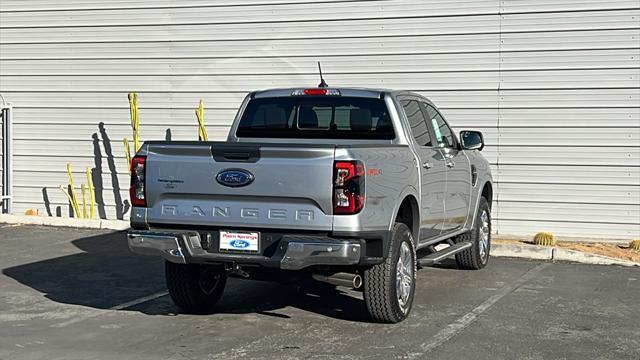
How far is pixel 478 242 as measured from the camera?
409 inches

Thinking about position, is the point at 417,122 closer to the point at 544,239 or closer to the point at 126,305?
the point at 126,305

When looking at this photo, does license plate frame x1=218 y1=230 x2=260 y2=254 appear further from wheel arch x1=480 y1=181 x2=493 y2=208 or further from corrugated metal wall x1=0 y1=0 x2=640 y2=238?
corrugated metal wall x1=0 y1=0 x2=640 y2=238

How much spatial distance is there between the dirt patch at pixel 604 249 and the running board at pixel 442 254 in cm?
262

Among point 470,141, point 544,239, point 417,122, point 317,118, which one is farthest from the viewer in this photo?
point 544,239

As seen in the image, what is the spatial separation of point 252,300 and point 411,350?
7.76 ft

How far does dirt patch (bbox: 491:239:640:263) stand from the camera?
11.6 meters

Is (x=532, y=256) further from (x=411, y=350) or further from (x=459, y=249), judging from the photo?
(x=411, y=350)

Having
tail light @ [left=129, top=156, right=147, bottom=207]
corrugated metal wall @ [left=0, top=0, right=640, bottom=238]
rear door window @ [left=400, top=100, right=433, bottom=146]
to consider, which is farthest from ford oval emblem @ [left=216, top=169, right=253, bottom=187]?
corrugated metal wall @ [left=0, top=0, right=640, bottom=238]

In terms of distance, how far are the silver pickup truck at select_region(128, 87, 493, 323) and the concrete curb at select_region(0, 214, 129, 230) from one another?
20.5 feet

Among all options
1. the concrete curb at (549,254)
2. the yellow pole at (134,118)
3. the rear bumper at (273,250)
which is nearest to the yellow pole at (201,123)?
the yellow pole at (134,118)

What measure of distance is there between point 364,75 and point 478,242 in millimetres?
4228

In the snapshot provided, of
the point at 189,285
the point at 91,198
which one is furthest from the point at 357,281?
the point at 91,198

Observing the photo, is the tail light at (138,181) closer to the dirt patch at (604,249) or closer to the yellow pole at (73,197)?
the dirt patch at (604,249)

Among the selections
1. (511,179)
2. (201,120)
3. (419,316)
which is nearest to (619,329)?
(419,316)
